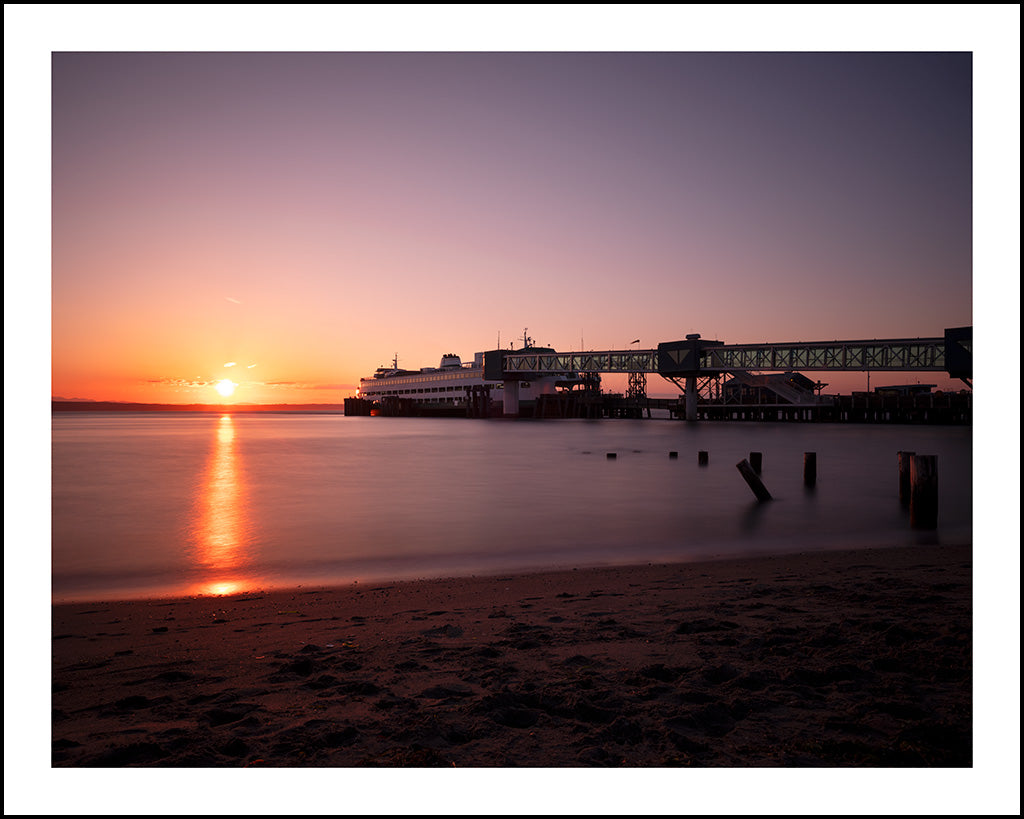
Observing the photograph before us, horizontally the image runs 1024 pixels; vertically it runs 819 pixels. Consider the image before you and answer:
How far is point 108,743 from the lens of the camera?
392 cm

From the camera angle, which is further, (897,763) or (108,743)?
(108,743)

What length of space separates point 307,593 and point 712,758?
7.21 m

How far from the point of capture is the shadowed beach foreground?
376 centimetres

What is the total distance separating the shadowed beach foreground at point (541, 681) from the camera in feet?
12.3

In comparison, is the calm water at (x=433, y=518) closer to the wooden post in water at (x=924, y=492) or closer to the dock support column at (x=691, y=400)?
the wooden post in water at (x=924, y=492)

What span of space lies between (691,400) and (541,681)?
98992mm

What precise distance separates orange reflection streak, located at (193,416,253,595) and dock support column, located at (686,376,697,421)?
79.6 meters

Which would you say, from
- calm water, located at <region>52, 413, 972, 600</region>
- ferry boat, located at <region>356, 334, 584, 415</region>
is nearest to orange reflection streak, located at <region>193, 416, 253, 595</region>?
calm water, located at <region>52, 413, 972, 600</region>

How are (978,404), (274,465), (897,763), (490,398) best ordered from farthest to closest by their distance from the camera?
(490,398)
(274,465)
(978,404)
(897,763)

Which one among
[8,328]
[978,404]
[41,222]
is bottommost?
[978,404]

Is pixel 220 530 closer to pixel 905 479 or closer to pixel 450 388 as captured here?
pixel 905 479

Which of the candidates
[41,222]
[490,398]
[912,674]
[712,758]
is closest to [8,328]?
[41,222]

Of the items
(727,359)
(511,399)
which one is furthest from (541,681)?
(511,399)

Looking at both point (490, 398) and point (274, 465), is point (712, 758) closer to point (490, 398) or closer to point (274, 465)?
point (274, 465)
